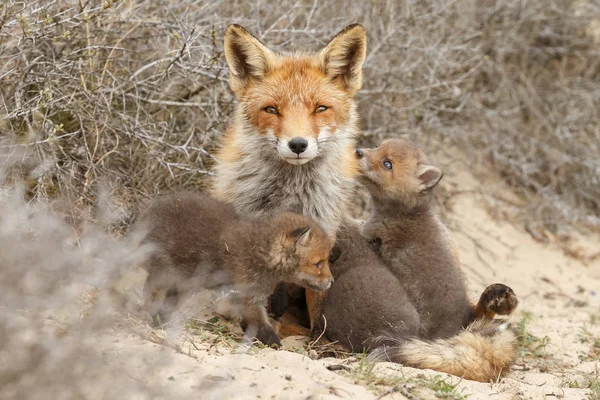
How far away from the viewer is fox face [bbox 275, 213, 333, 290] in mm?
4941

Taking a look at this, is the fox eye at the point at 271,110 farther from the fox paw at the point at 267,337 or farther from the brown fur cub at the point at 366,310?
the fox paw at the point at 267,337

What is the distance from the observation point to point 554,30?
9867mm

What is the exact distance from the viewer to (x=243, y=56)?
5.41m

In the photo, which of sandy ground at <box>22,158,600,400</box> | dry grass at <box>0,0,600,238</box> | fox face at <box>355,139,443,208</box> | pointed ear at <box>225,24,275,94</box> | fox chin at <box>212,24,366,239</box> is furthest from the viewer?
fox face at <box>355,139,443,208</box>

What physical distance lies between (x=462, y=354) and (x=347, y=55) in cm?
235

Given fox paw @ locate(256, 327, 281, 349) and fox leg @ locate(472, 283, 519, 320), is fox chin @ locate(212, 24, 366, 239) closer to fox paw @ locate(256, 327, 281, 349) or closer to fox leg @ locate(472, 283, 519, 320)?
fox paw @ locate(256, 327, 281, 349)

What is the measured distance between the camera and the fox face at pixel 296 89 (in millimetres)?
5039

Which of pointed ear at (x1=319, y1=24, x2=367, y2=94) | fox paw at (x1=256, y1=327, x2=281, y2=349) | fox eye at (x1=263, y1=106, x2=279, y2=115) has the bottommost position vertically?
fox paw at (x1=256, y1=327, x2=281, y2=349)

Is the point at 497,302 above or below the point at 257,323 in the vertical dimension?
below

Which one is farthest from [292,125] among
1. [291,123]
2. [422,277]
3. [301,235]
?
[422,277]

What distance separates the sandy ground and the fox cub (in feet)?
0.79

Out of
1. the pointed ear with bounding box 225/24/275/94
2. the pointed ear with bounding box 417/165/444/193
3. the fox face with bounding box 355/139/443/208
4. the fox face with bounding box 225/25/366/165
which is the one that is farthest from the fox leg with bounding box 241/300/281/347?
the pointed ear with bounding box 417/165/444/193

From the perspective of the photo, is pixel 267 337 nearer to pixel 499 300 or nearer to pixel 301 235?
pixel 301 235

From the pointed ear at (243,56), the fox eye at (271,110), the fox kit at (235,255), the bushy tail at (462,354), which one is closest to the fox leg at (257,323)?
the fox kit at (235,255)
